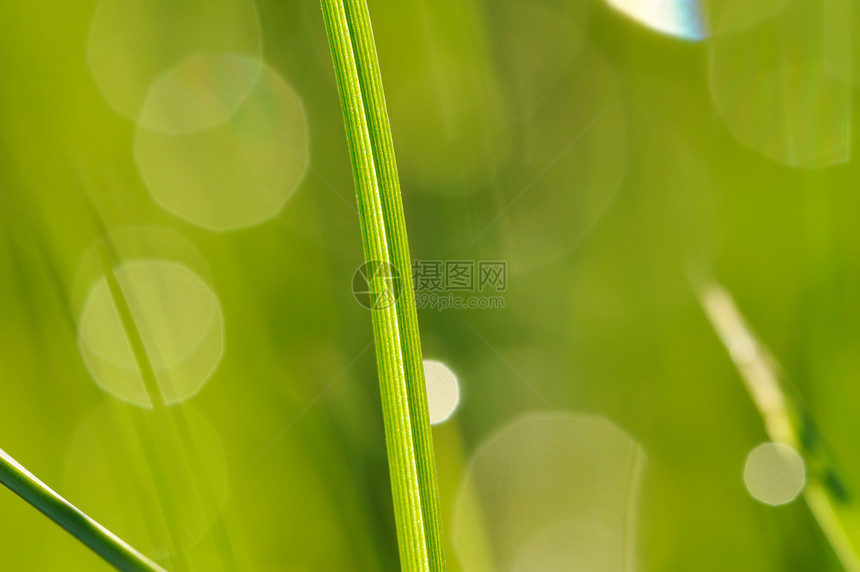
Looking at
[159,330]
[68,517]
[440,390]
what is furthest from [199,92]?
[68,517]

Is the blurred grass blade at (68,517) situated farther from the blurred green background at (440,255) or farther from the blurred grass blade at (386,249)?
the blurred green background at (440,255)

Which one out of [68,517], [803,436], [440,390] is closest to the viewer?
[68,517]

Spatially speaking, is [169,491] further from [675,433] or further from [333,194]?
[675,433]

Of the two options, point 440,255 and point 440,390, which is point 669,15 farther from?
point 440,390

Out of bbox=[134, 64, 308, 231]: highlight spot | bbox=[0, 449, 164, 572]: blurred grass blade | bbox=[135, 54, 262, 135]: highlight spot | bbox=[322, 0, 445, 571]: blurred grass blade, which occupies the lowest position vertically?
bbox=[0, 449, 164, 572]: blurred grass blade

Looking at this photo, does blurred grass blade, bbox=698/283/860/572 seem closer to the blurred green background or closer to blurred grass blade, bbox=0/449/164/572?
the blurred green background

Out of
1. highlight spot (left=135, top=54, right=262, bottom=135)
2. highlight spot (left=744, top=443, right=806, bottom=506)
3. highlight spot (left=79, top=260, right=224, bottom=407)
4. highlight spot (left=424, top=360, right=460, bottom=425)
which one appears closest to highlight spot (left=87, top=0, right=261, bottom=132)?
highlight spot (left=135, top=54, right=262, bottom=135)
